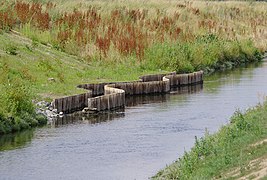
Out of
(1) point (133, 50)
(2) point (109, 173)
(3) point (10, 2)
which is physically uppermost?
(3) point (10, 2)

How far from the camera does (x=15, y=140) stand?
83.9ft

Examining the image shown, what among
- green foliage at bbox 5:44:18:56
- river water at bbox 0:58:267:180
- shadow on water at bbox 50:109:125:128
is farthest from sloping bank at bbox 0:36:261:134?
green foliage at bbox 5:44:18:56

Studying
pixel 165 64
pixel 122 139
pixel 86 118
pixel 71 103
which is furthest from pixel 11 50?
pixel 122 139

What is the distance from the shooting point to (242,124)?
69.7 feet

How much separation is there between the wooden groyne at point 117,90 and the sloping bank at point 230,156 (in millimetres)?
10521

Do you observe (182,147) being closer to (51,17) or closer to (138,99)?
(138,99)

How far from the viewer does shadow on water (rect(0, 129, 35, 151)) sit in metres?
24.5

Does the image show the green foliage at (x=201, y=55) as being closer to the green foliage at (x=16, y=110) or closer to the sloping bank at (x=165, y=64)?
the sloping bank at (x=165, y=64)

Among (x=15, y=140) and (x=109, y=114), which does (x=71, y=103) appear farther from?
(x=15, y=140)

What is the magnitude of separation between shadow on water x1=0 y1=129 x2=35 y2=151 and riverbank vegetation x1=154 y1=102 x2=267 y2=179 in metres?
6.04

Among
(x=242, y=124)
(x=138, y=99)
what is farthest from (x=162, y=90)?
(x=242, y=124)

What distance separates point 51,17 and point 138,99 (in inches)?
576

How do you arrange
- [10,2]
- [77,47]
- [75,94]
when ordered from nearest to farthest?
[75,94], [77,47], [10,2]

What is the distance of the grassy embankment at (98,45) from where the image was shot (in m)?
34.3
